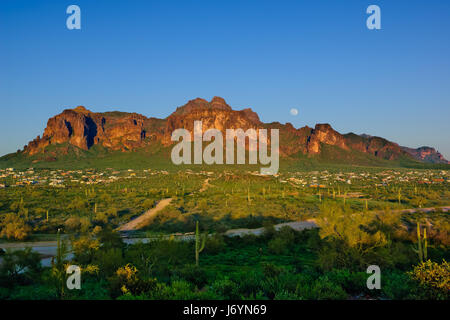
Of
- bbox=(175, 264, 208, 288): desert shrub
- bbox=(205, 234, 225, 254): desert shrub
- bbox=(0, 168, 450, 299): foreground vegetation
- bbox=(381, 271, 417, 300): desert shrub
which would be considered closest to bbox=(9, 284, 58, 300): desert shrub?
bbox=(0, 168, 450, 299): foreground vegetation

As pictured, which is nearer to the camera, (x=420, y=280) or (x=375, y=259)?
(x=420, y=280)

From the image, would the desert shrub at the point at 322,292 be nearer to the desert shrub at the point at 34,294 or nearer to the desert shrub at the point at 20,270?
the desert shrub at the point at 34,294

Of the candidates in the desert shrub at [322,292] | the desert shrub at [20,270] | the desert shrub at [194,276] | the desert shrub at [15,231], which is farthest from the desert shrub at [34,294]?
the desert shrub at [15,231]

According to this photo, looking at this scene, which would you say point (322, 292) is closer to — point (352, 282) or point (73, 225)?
point (352, 282)

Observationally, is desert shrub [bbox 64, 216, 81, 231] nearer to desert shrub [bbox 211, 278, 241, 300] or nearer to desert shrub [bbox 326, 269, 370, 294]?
desert shrub [bbox 211, 278, 241, 300]

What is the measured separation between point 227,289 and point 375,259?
13826 millimetres

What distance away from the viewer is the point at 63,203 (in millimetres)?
60094

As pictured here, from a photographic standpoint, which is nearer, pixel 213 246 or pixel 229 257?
pixel 229 257

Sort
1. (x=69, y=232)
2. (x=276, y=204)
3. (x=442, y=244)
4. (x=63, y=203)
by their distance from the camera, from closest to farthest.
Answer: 1. (x=442, y=244)
2. (x=69, y=232)
3. (x=63, y=203)
4. (x=276, y=204)

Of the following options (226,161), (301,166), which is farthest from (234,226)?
(301,166)

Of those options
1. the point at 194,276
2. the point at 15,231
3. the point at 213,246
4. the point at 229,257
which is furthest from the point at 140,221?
the point at 194,276

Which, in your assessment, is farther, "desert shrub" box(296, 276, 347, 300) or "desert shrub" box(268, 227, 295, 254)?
"desert shrub" box(268, 227, 295, 254)

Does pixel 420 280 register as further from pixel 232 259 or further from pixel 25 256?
pixel 25 256

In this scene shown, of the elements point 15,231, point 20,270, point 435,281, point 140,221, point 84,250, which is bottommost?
point 140,221
